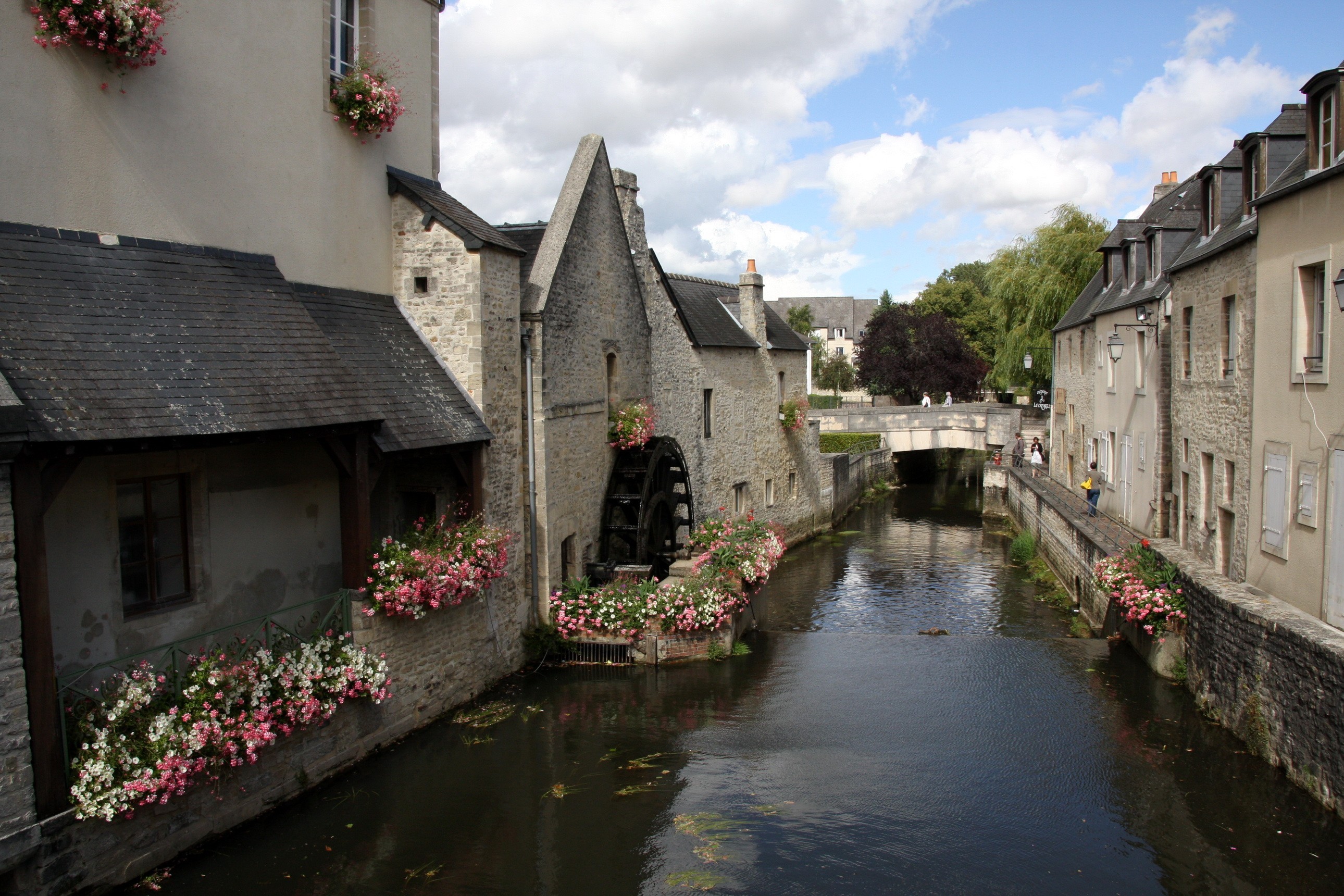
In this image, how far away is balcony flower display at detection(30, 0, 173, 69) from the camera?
254 inches

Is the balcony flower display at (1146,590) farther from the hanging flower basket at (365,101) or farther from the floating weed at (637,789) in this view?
the hanging flower basket at (365,101)

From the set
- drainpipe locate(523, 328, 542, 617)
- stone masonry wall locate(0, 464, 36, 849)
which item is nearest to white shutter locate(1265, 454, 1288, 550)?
drainpipe locate(523, 328, 542, 617)

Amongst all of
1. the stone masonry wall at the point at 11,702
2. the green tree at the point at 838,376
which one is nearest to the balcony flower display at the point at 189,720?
the stone masonry wall at the point at 11,702

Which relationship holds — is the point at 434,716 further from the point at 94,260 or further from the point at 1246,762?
the point at 1246,762

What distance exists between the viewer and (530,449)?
11.4m

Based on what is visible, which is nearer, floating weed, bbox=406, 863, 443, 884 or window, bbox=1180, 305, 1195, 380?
floating weed, bbox=406, 863, 443, 884

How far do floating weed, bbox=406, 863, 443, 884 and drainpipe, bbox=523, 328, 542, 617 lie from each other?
501 centimetres

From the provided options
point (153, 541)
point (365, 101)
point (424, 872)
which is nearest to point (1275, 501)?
point (424, 872)

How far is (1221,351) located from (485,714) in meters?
10.2

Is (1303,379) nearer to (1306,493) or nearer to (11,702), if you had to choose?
(1306,493)

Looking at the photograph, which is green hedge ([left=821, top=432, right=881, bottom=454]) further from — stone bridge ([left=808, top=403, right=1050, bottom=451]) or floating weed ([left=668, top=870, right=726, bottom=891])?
floating weed ([left=668, top=870, right=726, bottom=891])

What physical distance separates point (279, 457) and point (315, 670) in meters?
2.08

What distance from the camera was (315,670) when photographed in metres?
7.60

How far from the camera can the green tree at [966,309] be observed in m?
47.8
